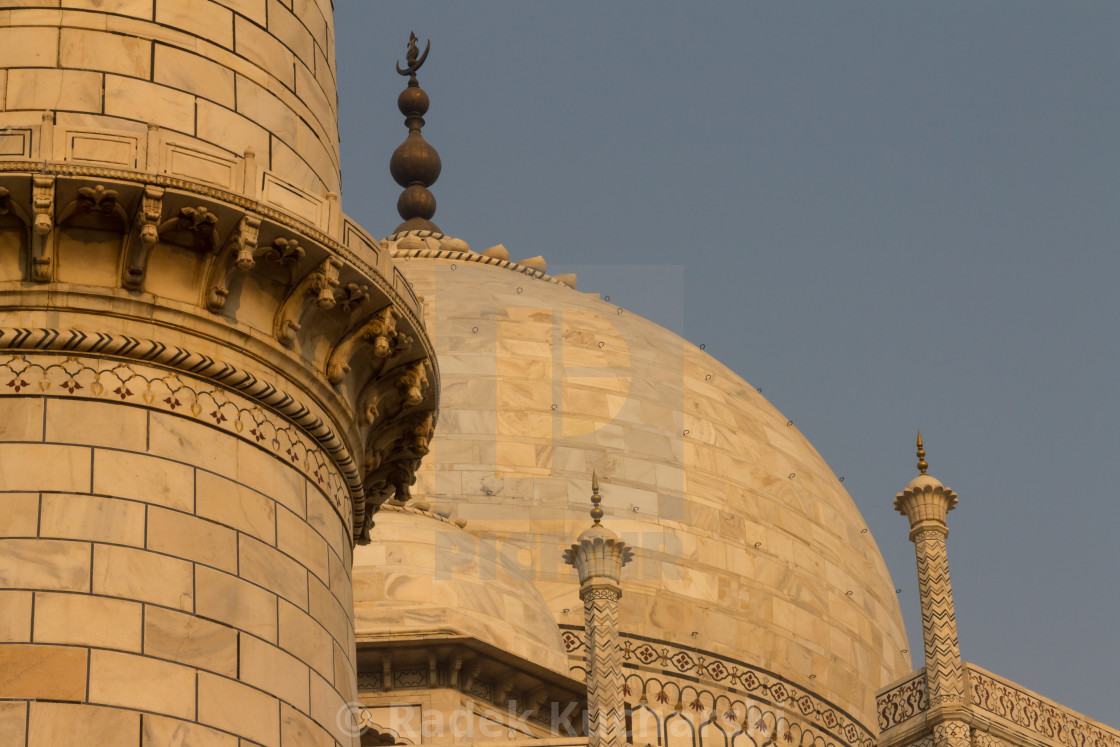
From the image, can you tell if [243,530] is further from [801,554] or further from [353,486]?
[801,554]

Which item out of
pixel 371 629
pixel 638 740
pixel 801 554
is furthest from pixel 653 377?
pixel 371 629

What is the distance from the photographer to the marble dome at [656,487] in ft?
84.7

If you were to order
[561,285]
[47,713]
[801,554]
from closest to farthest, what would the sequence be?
[47,713], [801,554], [561,285]

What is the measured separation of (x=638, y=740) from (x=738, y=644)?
3.30 metres

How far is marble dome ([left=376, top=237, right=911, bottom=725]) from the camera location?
2581 cm

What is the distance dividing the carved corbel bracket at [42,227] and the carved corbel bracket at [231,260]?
76 centimetres

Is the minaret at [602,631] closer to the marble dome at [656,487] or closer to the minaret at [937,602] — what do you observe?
the minaret at [937,602]

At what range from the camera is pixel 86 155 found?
35.8 ft

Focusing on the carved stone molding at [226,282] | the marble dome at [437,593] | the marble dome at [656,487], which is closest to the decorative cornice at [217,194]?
the carved stone molding at [226,282]

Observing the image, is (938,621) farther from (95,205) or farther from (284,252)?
(95,205)

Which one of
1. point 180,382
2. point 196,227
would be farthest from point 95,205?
point 180,382

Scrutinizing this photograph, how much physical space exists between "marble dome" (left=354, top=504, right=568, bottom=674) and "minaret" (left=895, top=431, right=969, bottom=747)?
4067 mm

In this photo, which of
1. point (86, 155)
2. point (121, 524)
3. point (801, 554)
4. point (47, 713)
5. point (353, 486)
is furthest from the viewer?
point (801, 554)

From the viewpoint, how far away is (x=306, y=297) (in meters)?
11.5
